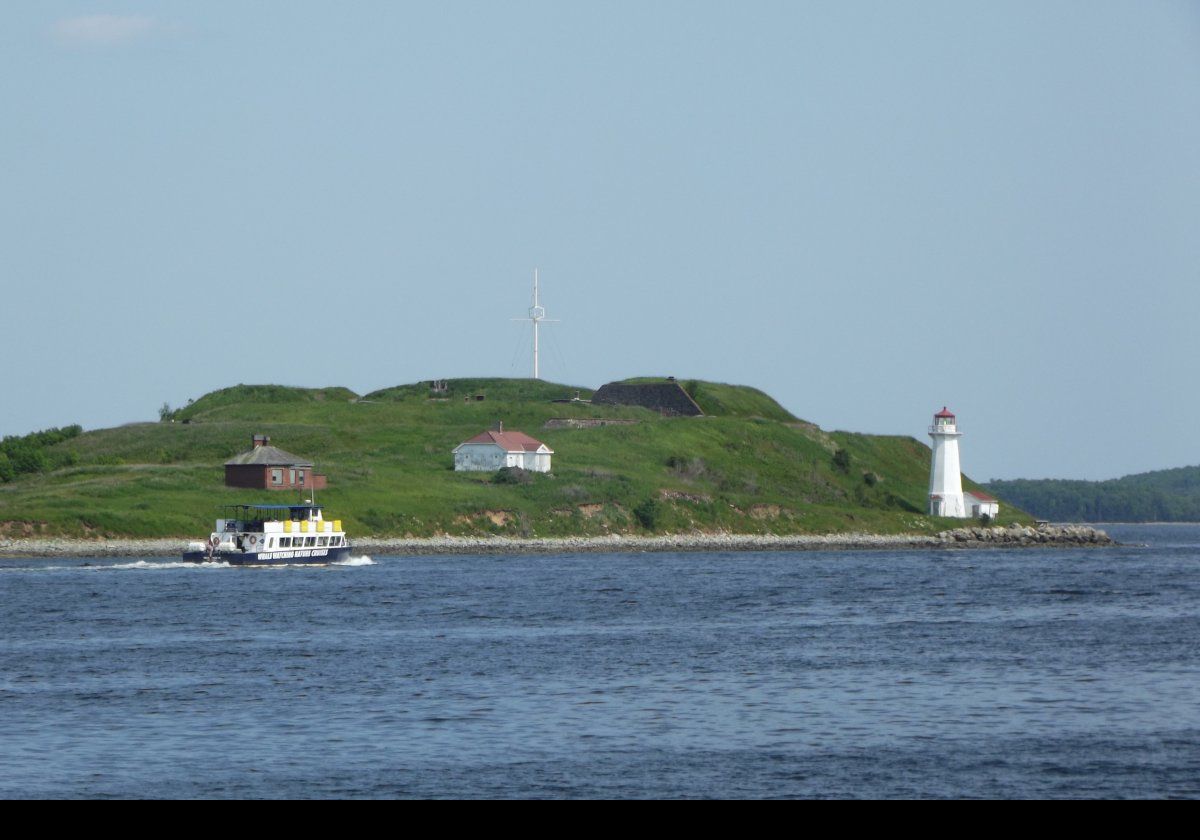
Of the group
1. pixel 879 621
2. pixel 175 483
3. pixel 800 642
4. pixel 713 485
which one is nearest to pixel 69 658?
pixel 800 642

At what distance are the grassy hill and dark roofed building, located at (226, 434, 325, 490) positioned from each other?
1449 mm

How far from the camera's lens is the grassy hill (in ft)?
355

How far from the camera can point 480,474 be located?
128 metres

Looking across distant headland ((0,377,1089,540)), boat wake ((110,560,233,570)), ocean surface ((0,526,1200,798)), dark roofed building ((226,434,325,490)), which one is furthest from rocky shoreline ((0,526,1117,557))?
ocean surface ((0,526,1200,798))

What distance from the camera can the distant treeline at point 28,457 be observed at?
407 ft

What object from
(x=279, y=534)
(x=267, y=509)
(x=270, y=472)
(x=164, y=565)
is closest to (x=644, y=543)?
(x=270, y=472)

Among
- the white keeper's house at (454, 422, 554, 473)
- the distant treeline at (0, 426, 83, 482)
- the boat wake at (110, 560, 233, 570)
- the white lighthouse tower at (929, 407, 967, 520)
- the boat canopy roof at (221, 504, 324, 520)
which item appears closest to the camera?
Result: the boat wake at (110, 560, 233, 570)

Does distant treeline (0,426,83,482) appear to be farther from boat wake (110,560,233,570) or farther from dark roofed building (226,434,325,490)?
boat wake (110,560,233,570)

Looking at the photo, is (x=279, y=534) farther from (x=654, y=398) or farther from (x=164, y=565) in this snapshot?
(x=654, y=398)

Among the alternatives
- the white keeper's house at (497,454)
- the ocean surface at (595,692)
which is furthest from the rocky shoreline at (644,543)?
the ocean surface at (595,692)

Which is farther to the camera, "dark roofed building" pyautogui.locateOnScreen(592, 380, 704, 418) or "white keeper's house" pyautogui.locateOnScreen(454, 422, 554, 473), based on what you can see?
"dark roofed building" pyautogui.locateOnScreen(592, 380, 704, 418)

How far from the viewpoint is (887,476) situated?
172 metres

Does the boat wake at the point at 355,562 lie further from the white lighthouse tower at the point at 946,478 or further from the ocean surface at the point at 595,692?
the white lighthouse tower at the point at 946,478
